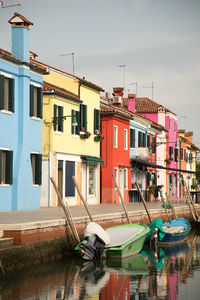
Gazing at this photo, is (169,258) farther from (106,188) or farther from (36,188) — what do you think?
(106,188)

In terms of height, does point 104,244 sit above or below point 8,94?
below

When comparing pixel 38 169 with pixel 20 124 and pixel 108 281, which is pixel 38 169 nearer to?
pixel 20 124

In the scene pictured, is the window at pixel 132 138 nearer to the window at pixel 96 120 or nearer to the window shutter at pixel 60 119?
the window at pixel 96 120

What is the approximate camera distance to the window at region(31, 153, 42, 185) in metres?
27.9

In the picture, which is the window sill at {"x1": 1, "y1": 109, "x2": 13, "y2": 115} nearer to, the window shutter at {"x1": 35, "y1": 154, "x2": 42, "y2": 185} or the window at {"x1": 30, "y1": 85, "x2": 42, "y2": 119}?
the window at {"x1": 30, "y1": 85, "x2": 42, "y2": 119}

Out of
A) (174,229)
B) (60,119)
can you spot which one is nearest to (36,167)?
(60,119)

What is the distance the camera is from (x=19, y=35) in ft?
90.0

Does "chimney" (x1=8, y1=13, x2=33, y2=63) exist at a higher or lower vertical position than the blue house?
higher

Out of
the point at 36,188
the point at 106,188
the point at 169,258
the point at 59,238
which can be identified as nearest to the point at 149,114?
the point at 106,188

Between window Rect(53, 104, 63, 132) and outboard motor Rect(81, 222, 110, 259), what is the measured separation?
10816mm

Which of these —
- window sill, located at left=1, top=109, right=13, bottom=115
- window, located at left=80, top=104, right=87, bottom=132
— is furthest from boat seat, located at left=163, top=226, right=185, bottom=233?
window sill, located at left=1, top=109, right=13, bottom=115

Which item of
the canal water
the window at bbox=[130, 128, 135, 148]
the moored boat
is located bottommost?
the canal water

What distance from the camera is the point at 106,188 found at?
38688mm

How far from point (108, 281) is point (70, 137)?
52.3 feet
